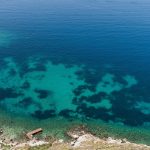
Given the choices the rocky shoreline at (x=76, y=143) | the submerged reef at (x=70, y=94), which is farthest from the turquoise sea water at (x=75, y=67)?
the rocky shoreline at (x=76, y=143)

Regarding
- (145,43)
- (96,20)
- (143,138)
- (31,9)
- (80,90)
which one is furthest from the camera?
(31,9)

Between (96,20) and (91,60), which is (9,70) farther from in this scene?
(96,20)

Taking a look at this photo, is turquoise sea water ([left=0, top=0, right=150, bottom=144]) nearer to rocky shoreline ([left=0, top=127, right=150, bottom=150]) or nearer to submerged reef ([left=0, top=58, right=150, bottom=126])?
submerged reef ([left=0, top=58, right=150, bottom=126])

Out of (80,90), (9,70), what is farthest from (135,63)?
(9,70)

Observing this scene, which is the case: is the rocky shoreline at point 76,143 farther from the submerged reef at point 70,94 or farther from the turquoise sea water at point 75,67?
the submerged reef at point 70,94

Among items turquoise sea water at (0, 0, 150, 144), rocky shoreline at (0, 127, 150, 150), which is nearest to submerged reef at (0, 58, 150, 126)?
turquoise sea water at (0, 0, 150, 144)

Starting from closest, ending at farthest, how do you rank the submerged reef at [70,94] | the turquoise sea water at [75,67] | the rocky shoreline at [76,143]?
the rocky shoreline at [76,143], the turquoise sea water at [75,67], the submerged reef at [70,94]
